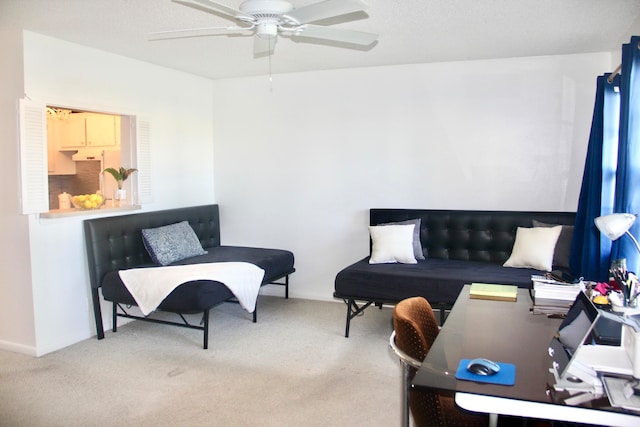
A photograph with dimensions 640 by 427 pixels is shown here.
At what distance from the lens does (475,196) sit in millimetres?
4785

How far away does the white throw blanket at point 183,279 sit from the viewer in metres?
3.91

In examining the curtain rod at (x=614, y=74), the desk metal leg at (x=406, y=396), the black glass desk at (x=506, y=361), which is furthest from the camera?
the curtain rod at (x=614, y=74)

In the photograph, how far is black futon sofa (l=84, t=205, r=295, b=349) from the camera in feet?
12.7

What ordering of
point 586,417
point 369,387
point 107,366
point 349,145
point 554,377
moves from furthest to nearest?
point 349,145
point 107,366
point 369,387
point 554,377
point 586,417

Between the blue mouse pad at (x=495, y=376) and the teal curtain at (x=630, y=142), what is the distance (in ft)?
6.06

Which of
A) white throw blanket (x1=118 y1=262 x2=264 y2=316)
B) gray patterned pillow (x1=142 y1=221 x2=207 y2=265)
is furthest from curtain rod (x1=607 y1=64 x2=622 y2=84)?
gray patterned pillow (x1=142 y1=221 x2=207 y2=265)

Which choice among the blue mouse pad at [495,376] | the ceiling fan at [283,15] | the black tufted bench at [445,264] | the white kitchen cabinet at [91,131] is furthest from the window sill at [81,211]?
the blue mouse pad at [495,376]

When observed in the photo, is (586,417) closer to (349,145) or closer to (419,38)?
(419,38)

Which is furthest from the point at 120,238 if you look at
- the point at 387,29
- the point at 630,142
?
the point at 630,142

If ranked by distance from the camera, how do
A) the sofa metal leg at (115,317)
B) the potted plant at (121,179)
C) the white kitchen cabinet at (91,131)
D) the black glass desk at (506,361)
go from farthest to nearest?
the white kitchen cabinet at (91,131)
the potted plant at (121,179)
the sofa metal leg at (115,317)
the black glass desk at (506,361)

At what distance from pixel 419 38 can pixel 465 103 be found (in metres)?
1.09

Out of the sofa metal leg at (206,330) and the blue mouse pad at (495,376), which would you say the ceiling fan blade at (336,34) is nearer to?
the blue mouse pad at (495,376)

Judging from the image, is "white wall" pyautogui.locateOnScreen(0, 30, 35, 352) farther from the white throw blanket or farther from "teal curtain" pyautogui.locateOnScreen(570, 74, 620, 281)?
"teal curtain" pyautogui.locateOnScreen(570, 74, 620, 281)

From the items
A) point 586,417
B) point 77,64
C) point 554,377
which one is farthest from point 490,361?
point 77,64
